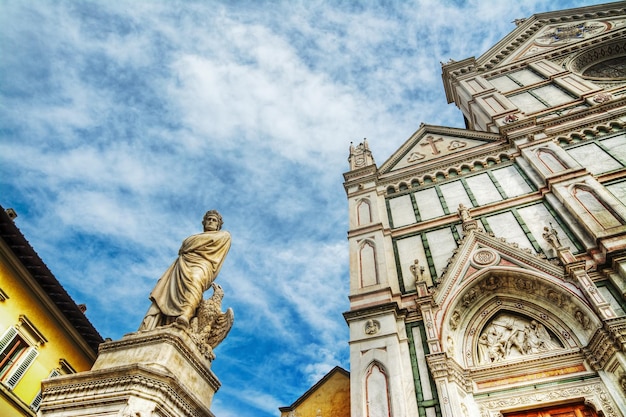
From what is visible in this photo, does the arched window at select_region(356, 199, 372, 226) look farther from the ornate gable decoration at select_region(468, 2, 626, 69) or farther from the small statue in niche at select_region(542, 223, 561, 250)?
the ornate gable decoration at select_region(468, 2, 626, 69)

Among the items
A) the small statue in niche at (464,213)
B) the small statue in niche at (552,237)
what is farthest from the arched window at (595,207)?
the small statue in niche at (464,213)

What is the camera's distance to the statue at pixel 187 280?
17.4 feet

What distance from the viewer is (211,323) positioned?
18.1 feet

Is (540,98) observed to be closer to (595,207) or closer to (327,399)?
(595,207)

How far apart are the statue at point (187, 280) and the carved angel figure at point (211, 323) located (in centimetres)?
10

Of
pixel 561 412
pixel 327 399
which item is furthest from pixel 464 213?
pixel 327 399

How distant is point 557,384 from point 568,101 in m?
11.9

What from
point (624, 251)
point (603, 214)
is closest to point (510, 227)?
point (603, 214)

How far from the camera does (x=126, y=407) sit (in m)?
4.06

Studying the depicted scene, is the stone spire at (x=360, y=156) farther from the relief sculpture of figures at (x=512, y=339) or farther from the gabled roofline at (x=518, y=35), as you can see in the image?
the gabled roofline at (x=518, y=35)

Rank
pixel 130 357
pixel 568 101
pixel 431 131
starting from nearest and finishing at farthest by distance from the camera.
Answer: pixel 130 357 < pixel 568 101 < pixel 431 131

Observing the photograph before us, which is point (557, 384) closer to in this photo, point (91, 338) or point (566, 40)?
point (91, 338)

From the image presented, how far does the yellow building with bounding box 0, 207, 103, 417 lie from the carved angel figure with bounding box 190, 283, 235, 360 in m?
7.64

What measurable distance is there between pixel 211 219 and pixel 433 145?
468 inches
